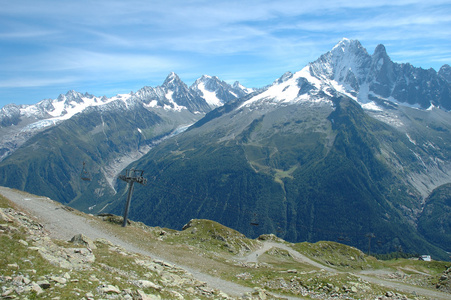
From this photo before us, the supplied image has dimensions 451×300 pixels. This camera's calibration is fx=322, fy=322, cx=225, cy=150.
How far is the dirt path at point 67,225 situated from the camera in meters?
42.6

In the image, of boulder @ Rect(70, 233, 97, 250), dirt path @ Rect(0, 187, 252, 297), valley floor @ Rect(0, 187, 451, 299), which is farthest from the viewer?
dirt path @ Rect(0, 187, 252, 297)

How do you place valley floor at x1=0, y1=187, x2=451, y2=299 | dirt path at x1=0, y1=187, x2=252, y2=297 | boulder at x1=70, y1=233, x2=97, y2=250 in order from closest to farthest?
valley floor at x1=0, y1=187, x2=451, y2=299
boulder at x1=70, y1=233, x2=97, y2=250
dirt path at x1=0, y1=187, x2=252, y2=297

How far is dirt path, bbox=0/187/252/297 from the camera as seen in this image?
42.6 metres

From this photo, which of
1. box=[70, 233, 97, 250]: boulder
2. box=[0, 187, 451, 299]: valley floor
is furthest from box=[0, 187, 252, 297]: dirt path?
box=[70, 233, 97, 250]: boulder

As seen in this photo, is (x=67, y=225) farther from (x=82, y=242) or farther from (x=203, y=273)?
(x=203, y=273)

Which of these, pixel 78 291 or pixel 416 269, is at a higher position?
pixel 78 291

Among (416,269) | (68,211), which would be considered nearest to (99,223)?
(68,211)

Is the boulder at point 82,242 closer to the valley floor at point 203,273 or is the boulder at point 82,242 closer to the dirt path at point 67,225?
the valley floor at point 203,273

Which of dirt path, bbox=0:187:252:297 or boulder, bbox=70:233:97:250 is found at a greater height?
boulder, bbox=70:233:97:250

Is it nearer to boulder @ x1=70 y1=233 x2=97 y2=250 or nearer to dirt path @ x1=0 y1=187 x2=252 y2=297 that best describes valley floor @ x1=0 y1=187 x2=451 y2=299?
dirt path @ x1=0 y1=187 x2=252 y2=297

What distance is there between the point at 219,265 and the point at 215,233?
29.2 metres

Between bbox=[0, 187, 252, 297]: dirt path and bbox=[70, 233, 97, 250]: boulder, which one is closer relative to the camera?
bbox=[70, 233, 97, 250]: boulder

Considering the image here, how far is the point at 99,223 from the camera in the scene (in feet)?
193

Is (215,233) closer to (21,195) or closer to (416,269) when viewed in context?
(21,195)
